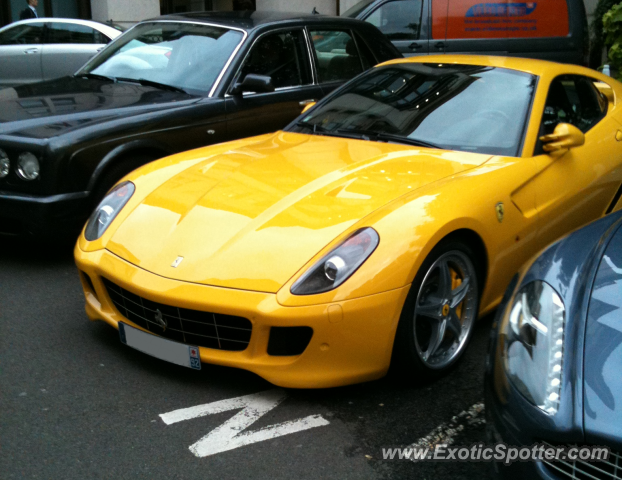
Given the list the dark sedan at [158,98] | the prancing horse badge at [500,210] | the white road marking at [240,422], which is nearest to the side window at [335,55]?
the dark sedan at [158,98]

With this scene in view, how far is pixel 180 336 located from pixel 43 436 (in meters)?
0.67

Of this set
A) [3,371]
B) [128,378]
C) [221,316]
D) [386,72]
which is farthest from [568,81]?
[3,371]

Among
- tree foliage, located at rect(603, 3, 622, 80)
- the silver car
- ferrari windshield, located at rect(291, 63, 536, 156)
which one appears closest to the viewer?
ferrari windshield, located at rect(291, 63, 536, 156)

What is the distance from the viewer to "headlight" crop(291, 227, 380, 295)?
3033mm

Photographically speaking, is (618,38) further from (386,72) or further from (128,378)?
(128,378)

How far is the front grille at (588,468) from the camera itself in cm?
196

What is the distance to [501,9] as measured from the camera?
1066cm

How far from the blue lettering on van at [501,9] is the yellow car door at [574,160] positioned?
19.5 ft

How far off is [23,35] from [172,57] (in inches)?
248

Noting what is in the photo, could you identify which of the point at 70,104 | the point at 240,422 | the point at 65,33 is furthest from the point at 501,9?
the point at 240,422

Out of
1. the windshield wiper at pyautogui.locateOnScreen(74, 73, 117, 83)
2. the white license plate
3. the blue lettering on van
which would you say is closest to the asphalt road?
the white license plate

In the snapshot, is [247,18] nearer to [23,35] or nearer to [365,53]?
[365,53]

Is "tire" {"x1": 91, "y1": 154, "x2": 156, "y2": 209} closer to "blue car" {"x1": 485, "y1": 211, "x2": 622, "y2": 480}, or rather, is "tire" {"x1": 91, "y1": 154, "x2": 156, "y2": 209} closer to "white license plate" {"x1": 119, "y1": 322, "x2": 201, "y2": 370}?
"white license plate" {"x1": 119, "y1": 322, "x2": 201, "y2": 370}

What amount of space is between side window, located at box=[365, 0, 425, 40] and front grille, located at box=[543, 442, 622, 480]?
30.5 ft
